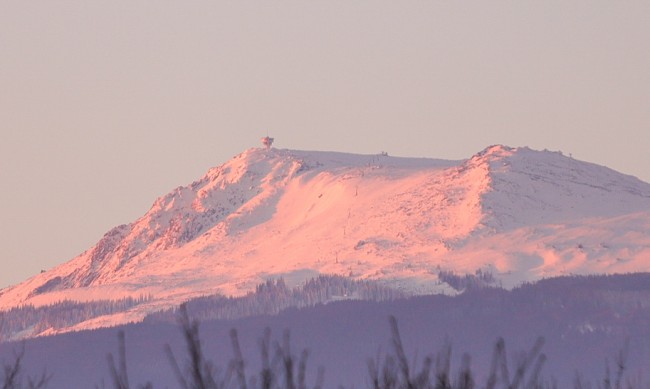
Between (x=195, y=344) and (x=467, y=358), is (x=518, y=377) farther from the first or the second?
(x=195, y=344)

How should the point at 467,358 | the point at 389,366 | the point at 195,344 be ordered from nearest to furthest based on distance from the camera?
1. the point at 195,344
2. the point at 467,358
3. the point at 389,366

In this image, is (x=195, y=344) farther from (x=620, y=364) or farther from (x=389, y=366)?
(x=620, y=364)

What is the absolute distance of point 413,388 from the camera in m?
37.6

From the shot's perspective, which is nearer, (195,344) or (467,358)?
(195,344)

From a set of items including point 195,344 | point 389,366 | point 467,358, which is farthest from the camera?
point 389,366

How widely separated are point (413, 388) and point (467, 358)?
1.88 meters

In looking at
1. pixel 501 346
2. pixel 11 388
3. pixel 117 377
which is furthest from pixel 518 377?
pixel 11 388

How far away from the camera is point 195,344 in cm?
3659

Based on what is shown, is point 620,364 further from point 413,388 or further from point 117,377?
point 117,377

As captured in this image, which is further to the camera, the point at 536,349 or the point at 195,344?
the point at 536,349

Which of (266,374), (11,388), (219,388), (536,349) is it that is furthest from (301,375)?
(11,388)

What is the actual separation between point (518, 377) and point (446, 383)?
172 cm

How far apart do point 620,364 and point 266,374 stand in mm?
8539

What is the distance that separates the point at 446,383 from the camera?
1524 inches
